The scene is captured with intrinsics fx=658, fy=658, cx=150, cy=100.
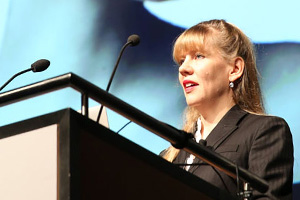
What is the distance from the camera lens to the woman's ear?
108 inches

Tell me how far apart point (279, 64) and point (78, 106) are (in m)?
1.29

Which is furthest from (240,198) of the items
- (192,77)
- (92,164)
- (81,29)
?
(81,29)

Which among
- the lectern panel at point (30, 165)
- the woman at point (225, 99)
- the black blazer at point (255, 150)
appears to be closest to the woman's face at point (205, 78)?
the woman at point (225, 99)

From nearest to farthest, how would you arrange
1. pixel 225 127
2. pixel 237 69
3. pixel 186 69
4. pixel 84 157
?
1. pixel 84 157
2. pixel 225 127
3. pixel 186 69
4. pixel 237 69

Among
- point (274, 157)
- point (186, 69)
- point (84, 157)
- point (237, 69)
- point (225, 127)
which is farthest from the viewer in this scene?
point (237, 69)

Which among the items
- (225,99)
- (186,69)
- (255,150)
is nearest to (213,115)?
(225,99)

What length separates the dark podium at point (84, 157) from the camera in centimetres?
120

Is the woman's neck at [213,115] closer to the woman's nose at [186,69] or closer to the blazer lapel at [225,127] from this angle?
the blazer lapel at [225,127]

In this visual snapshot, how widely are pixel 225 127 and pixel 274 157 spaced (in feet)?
0.92

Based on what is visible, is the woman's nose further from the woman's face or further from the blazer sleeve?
the blazer sleeve

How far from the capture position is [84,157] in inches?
Result: 48.4

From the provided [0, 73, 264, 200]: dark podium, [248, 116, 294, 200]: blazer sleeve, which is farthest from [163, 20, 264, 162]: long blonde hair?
[0, 73, 264, 200]: dark podium

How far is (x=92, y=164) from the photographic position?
125 cm

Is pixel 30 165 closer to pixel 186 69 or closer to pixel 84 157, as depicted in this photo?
pixel 84 157
